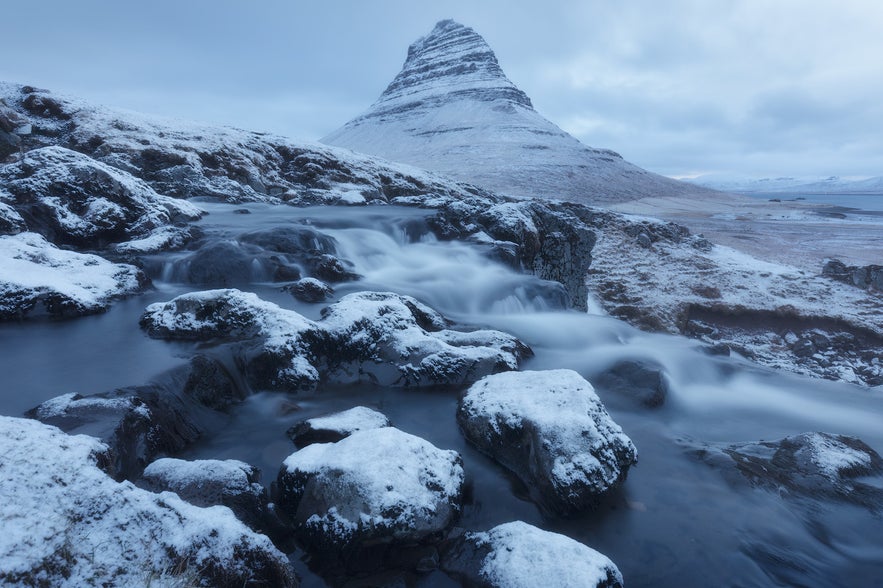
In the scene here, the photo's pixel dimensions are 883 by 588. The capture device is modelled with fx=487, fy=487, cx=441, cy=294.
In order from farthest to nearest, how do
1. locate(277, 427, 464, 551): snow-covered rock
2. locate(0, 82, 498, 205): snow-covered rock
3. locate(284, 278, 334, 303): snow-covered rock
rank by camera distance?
locate(0, 82, 498, 205): snow-covered rock < locate(284, 278, 334, 303): snow-covered rock < locate(277, 427, 464, 551): snow-covered rock

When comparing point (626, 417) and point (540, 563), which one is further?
point (626, 417)

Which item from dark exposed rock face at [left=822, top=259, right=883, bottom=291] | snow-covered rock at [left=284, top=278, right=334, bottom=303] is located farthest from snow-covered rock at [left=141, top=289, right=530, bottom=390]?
dark exposed rock face at [left=822, top=259, right=883, bottom=291]

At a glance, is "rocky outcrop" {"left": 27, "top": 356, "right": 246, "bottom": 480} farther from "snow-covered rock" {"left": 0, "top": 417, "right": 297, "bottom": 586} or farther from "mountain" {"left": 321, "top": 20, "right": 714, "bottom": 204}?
"mountain" {"left": 321, "top": 20, "right": 714, "bottom": 204}

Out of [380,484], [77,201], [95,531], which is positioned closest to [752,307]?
[380,484]

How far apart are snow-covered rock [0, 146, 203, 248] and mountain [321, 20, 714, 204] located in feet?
121

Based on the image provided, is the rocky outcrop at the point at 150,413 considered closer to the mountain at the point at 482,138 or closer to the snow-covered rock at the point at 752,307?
the snow-covered rock at the point at 752,307

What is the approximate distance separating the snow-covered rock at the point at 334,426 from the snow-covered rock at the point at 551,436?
37.2 inches

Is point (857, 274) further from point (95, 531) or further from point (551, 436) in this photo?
point (95, 531)

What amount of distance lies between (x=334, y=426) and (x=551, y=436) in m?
1.89

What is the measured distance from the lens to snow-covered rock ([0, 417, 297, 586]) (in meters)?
1.97

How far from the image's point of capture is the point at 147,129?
2231 centimetres

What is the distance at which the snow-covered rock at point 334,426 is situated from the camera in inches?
168

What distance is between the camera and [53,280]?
6492 mm

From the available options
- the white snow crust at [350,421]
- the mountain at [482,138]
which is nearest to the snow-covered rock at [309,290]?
the white snow crust at [350,421]
